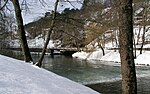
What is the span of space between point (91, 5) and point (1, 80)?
5498 millimetres

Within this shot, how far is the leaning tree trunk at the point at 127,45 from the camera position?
20.0 ft

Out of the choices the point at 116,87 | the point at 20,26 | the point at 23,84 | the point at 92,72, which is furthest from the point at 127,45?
the point at 92,72

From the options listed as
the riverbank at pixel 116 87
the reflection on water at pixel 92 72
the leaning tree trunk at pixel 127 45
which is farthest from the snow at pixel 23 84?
the reflection on water at pixel 92 72

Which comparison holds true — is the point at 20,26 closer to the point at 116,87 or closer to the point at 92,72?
the point at 116,87

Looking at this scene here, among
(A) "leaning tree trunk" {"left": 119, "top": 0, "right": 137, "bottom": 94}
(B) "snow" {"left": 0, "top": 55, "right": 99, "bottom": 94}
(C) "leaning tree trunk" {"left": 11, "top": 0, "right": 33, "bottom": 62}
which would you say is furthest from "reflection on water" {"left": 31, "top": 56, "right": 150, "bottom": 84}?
(B) "snow" {"left": 0, "top": 55, "right": 99, "bottom": 94}

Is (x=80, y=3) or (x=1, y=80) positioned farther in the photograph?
(x=80, y=3)

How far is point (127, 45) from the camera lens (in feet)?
20.3

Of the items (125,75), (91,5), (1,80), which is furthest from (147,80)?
(1,80)

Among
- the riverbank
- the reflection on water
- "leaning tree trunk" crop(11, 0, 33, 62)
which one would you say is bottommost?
the riverbank

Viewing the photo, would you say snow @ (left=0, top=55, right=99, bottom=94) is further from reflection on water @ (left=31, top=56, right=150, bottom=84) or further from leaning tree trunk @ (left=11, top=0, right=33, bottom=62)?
reflection on water @ (left=31, top=56, right=150, bottom=84)

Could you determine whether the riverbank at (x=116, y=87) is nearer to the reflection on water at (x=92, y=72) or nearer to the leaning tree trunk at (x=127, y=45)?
the reflection on water at (x=92, y=72)

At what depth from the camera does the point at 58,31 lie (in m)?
12.3

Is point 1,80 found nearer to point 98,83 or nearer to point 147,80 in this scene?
point 98,83

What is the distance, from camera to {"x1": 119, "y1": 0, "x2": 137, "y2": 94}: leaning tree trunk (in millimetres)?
6090
